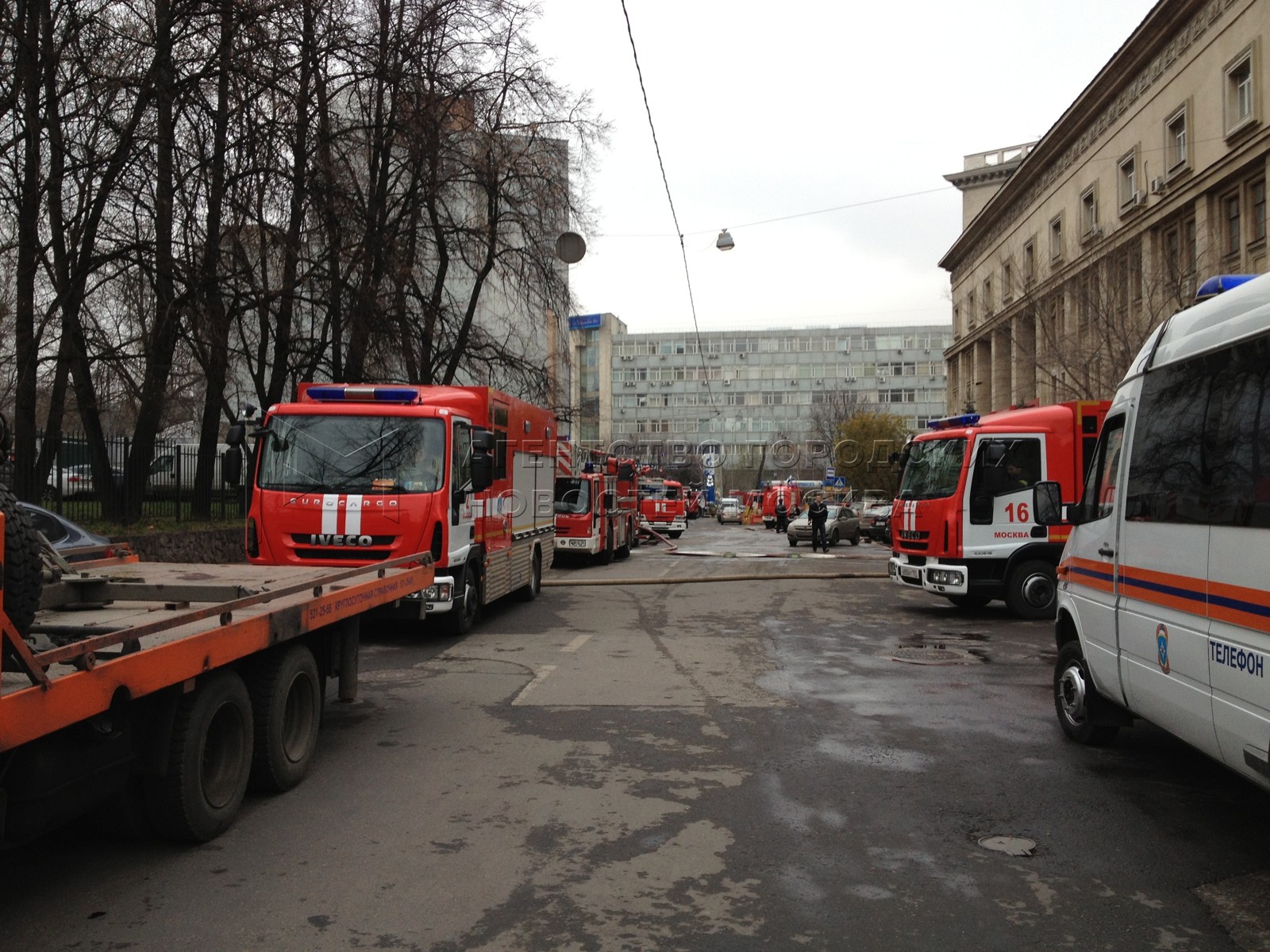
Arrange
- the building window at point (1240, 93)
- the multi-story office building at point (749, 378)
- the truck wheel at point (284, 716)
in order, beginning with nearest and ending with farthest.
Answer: the truck wheel at point (284, 716), the building window at point (1240, 93), the multi-story office building at point (749, 378)

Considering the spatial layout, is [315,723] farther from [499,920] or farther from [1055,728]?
[1055,728]

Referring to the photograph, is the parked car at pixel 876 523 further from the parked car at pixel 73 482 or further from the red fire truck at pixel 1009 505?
the parked car at pixel 73 482

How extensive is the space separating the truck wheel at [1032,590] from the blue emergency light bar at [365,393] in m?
8.65

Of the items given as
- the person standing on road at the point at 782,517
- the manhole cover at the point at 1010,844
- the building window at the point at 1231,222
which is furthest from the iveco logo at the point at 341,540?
the person standing on road at the point at 782,517

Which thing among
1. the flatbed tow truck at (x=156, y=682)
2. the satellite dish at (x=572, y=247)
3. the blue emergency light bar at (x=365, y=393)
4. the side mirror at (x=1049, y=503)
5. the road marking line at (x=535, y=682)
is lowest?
the road marking line at (x=535, y=682)

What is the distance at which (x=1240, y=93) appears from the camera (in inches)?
1107

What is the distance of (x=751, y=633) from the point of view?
13555 mm

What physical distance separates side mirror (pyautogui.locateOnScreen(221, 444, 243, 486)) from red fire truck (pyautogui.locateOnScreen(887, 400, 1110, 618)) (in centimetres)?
943

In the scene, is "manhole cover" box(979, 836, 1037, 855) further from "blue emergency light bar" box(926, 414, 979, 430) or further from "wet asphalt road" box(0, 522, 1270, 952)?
"blue emergency light bar" box(926, 414, 979, 430)

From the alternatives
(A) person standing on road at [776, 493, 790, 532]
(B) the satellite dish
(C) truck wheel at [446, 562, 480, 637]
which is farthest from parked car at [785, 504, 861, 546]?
(C) truck wheel at [446, 562, 480, 637]

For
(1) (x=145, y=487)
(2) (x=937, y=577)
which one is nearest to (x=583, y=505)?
(1) (x=145, y=487)

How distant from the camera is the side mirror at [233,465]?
12359 mm

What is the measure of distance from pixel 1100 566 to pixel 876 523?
35.2 m

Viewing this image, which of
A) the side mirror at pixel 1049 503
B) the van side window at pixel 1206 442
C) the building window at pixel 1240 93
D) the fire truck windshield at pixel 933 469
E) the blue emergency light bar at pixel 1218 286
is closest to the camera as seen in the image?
the van side window at pixel 1206 442
